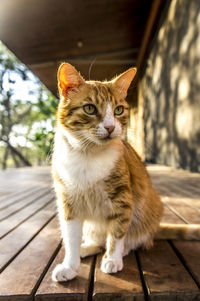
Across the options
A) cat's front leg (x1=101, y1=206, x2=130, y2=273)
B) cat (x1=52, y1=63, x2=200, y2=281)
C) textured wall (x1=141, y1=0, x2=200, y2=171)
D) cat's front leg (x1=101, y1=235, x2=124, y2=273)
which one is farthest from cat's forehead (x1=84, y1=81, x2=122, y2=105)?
textured wall (x1=141, y1=0, x2=200, y2=171)

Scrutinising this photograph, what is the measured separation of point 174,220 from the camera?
6.28 ft

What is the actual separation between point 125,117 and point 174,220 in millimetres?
944

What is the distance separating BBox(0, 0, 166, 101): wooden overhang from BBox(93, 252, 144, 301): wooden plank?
12.0ft

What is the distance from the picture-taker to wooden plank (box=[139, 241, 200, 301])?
0.96 metres

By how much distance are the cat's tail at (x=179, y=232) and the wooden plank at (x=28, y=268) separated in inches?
25.1

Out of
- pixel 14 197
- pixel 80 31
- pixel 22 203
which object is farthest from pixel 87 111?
pixel 80 31

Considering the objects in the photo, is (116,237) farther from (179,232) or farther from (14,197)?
(14,197)

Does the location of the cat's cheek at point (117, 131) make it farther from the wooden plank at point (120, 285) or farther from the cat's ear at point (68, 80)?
the wooden plank at point (120, 285)

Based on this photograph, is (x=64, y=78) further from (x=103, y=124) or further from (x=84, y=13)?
(x=84, y=13)

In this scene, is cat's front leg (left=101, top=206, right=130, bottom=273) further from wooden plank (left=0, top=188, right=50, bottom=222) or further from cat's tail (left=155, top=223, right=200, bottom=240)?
wooden plank (left=0, top=188, right=50, bottom=222)

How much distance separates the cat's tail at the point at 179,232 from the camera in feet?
4.99

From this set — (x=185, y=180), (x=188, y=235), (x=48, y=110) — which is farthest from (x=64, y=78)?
(x=48, y=110)

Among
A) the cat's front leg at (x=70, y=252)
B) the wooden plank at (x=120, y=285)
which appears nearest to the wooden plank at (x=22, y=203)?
the cat's front leg at (x=70, y=252)

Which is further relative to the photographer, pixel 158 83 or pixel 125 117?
pixel 158 83
